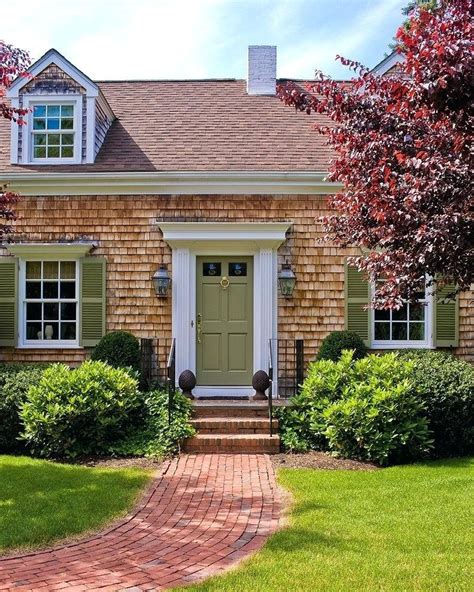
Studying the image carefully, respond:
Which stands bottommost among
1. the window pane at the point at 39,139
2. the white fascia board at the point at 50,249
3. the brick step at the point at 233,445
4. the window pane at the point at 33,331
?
the brick step at the point at 233,445

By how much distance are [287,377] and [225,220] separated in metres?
2.87

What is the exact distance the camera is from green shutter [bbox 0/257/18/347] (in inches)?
396

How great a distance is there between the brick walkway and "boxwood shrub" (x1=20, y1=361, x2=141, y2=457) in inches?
53.7

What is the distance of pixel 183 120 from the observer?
11.7 metres

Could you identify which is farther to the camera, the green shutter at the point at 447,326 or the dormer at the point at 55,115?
the dormer at the point at 55,115

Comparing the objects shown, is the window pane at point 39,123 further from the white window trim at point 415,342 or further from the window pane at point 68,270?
the white window trim at point 415,342

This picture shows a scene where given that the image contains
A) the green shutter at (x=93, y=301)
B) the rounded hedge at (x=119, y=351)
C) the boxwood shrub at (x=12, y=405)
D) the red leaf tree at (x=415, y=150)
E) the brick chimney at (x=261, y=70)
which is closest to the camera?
the red leaf tree at (x=415, y=150)

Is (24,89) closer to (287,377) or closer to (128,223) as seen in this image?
(128,223)

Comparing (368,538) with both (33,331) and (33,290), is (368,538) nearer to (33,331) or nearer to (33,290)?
(33,331)

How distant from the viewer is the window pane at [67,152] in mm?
10523

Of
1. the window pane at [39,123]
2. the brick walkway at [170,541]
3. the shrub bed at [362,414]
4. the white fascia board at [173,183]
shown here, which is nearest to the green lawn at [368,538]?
the brick walkway at [170,541]

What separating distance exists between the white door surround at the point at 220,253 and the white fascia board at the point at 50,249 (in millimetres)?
1364

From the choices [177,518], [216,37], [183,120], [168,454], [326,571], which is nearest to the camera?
[326,571]

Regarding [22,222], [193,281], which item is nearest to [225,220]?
[193,281]
